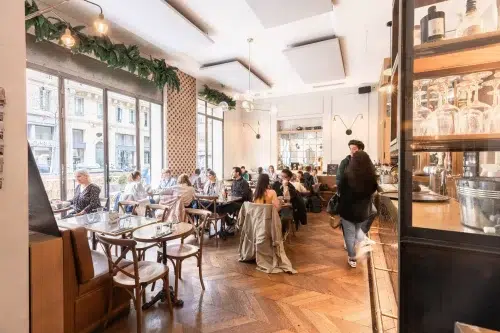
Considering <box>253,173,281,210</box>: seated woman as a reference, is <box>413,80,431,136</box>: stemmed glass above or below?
above

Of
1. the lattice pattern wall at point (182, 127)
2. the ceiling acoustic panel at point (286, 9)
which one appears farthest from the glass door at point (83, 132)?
the ceiling acoustic panel at point (286, 9)

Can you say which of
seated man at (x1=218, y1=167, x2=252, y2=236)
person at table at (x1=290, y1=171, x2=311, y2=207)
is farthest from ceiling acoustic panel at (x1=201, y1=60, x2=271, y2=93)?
person at table at (x1=290, y1=171, x2=311, y2=207)

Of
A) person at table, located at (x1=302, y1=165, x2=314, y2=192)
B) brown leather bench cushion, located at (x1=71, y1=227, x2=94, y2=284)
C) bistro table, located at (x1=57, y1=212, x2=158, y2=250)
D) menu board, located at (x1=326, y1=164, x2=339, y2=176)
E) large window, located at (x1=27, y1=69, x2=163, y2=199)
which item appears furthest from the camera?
menu board, located at (x1=326, y1=164, x2=339, y2=176)

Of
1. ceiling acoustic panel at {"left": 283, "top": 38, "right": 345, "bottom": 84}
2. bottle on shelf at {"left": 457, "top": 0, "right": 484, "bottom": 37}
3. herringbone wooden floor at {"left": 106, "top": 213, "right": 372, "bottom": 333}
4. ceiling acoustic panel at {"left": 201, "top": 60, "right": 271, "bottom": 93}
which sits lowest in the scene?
herringbone wooden floor at {"left": 106, "top": 213, "right": 372, "bottom": 333}

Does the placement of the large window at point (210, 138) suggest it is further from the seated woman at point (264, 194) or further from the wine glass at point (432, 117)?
the wine glass at point (432, 117)

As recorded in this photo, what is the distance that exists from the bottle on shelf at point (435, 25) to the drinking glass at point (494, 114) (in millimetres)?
301

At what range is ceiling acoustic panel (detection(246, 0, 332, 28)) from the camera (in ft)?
10.9

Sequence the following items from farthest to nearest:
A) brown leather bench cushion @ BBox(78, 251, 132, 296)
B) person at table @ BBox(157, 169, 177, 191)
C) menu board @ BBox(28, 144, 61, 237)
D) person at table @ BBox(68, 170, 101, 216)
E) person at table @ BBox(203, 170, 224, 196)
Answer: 1. person at table @ BBox(157, 169, 177, 191)
2. person at table @ BBox(203, 170, 224, 196)
3. person at table @ BBox(68, 170, 101, 216)
4. brown leather bench cushion @ BBox(78, 251, 132, 296)
5. menu board @ BBox(28, 144, 61, 237)

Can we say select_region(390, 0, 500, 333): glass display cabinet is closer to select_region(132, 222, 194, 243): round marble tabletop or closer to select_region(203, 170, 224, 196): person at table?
select_region(132, 222, 194, 243): round marble tabletop

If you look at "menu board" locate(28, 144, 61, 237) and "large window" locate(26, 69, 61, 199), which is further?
"large window" locate(26, 69, 61, 199)

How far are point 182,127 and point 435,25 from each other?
20.3 ft

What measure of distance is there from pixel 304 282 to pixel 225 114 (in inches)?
280

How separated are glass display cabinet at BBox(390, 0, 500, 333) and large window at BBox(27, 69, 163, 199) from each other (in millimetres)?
4650

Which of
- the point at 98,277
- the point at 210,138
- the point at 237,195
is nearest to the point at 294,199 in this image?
the point at 237,195
